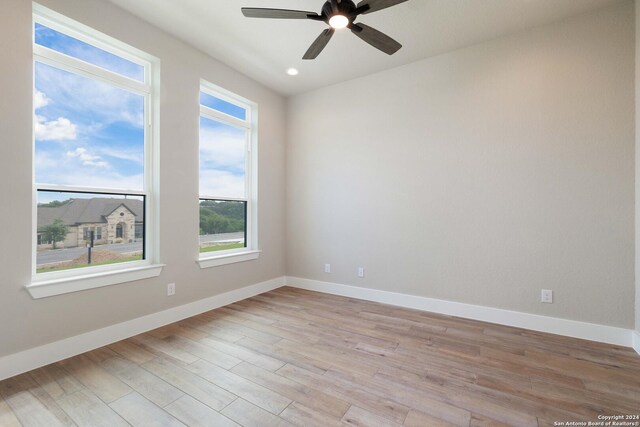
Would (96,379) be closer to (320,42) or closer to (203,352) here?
(203,352)

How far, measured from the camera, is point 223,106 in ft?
12.3

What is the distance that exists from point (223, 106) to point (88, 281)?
251cm

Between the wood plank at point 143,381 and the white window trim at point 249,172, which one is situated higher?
the white window trim at point 249,172

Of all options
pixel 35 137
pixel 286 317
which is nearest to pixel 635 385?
pixel 286 317

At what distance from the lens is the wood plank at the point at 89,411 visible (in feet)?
5.15

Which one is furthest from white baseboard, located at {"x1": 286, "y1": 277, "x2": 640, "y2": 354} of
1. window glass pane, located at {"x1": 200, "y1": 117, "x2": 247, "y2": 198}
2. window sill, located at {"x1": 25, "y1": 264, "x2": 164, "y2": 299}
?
window sill, located at {"x1": 25, "y1": 264, "x2": 164, "y2": 299}

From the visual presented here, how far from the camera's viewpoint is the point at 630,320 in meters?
2.48

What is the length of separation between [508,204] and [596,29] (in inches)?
67.8

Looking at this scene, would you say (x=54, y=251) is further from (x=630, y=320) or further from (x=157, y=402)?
(x=630, y=320)

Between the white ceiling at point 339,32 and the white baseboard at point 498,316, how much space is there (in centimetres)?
289

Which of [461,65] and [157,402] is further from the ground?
[461,65]

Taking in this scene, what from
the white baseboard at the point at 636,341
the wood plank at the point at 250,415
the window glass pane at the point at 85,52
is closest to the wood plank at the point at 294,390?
the wood plank at the point at 250,415

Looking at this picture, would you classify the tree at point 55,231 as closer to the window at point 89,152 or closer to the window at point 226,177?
the window at point 89,152

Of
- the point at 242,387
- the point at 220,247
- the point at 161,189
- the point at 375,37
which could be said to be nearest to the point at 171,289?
the point at 220,247
